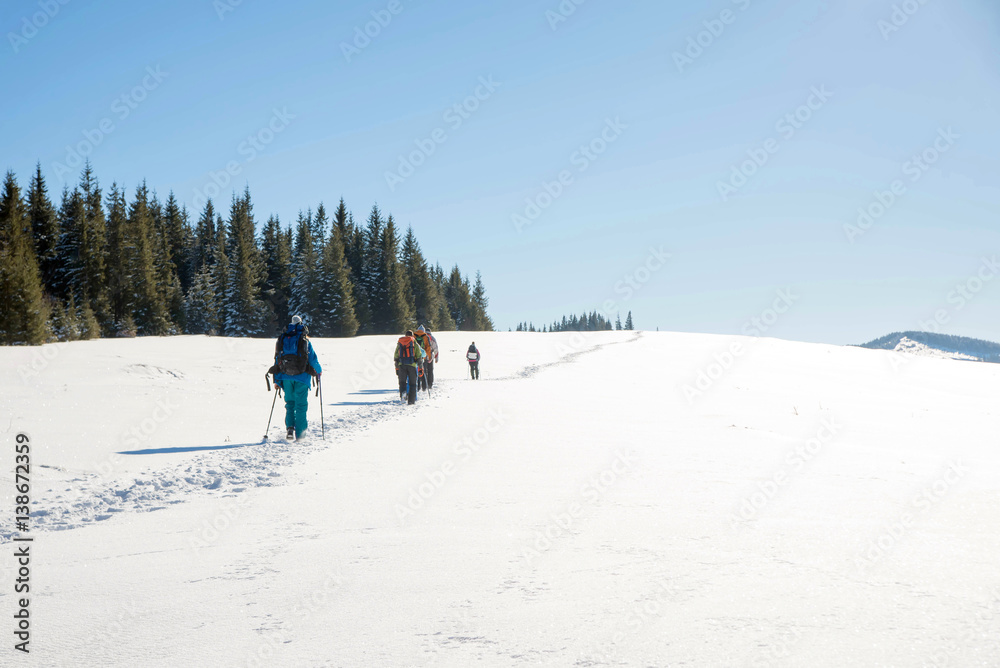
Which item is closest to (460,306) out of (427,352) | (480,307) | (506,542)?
(480,307)

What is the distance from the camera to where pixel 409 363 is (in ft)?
51.9

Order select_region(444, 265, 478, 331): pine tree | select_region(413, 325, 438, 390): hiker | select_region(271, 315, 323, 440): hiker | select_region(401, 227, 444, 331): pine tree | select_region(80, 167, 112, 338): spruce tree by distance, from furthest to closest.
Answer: select_region(444, 265, 478, 331): pine tree → select_region(401, 227, 444, 331): pine tree → select_region(80, 167, 112, 338): spruce tree → select_region(413, 325, 438, 390): hiker → select_region(271, 315, 323, 440): hiker

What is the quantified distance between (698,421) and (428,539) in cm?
807

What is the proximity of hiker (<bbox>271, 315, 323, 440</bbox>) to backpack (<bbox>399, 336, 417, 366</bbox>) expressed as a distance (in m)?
5.04

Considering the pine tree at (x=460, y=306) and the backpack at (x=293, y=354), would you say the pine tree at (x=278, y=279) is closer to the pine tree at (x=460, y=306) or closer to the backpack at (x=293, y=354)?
the pine tree at (x=460, y=306)

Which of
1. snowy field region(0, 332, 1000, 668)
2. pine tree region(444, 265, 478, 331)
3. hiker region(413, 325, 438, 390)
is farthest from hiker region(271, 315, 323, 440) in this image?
pine tree region(444, 265, 478, 331)

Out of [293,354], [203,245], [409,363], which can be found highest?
[203,245]

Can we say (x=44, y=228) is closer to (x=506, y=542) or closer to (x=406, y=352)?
(x=406, y=352)

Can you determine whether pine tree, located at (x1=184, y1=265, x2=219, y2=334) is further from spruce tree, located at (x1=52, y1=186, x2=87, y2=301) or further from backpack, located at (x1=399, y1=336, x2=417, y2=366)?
backpack, located at (x1=399, y1=336, x2=417, y2=366)

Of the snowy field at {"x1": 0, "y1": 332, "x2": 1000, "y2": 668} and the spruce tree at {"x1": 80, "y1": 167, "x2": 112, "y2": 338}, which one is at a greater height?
the spruce tree at {"x1": 80, "y1": 167, "x2": 112, "y2": 338}

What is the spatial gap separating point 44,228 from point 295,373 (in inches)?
2136

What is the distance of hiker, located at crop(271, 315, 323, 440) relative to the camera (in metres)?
10.6

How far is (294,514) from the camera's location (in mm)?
5531

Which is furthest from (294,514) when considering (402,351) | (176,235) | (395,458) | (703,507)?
(176,235)
